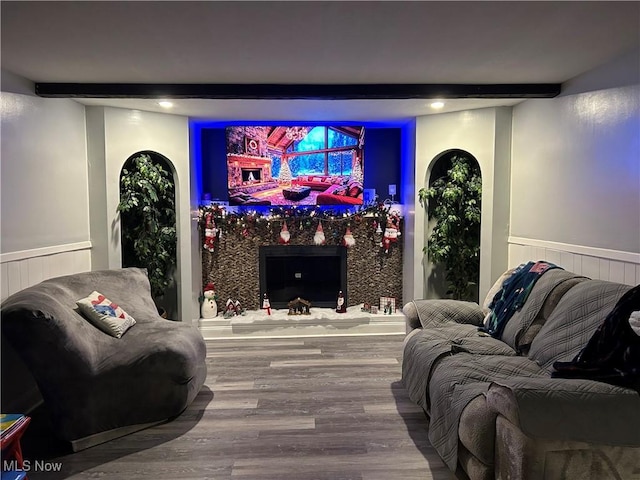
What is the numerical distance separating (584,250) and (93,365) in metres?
3.40

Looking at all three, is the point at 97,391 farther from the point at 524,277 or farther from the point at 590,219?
the point at 590,219

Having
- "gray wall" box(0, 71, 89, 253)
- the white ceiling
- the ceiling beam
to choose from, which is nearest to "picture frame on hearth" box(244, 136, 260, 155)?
the ceiling beam

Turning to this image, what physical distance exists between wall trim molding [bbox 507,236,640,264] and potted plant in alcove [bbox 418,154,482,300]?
1.45 feet

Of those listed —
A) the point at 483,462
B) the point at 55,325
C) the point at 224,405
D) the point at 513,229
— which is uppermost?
the point at 513,229

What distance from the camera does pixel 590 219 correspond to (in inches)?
112

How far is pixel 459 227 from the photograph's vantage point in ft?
13.7

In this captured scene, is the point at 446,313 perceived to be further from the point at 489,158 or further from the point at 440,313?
the point at 489,158

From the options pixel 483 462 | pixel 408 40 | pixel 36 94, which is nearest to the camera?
pixel 483 462

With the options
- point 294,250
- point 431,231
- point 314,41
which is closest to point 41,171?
point 314,41

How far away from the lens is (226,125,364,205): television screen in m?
4.62

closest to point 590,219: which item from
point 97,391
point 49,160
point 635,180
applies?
point 635,180

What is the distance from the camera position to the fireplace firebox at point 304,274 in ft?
15.8

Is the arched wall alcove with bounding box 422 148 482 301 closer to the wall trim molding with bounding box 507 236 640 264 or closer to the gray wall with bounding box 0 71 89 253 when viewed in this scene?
the wall trim molding with bounding box 507 236 640 264

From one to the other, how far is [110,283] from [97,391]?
3.47ft
